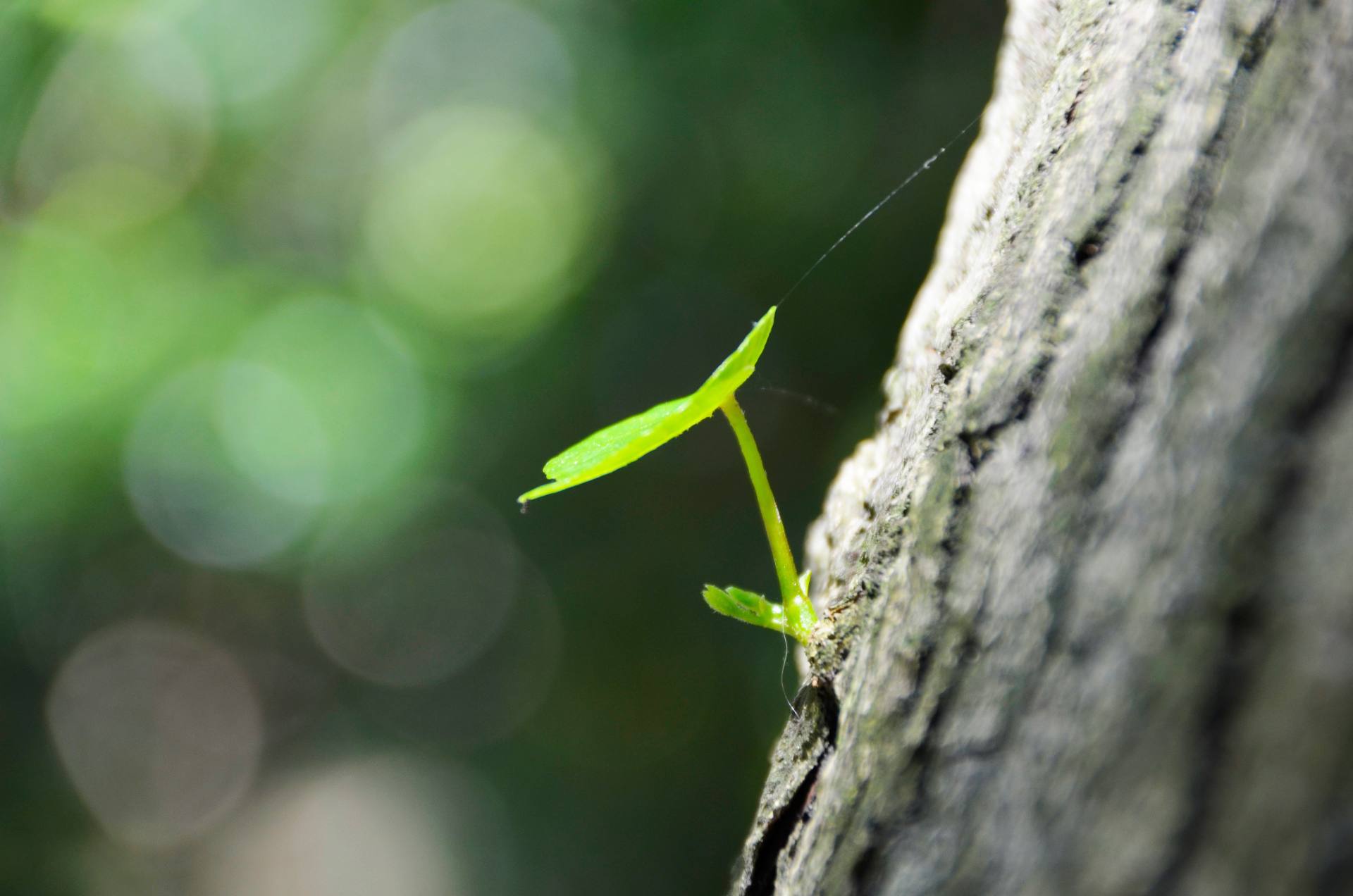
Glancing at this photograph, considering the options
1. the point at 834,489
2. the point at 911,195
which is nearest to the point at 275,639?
the point at 911,195

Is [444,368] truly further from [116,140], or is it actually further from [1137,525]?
[1137,525]

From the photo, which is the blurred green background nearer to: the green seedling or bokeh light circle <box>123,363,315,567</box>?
bokeh light circle <box>123,363,315,567</box>

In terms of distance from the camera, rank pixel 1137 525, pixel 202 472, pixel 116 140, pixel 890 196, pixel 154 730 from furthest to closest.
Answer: pixel 154 730, pixel 116 140, pixel 202 472, pixel 890 196, pixel 1137 525

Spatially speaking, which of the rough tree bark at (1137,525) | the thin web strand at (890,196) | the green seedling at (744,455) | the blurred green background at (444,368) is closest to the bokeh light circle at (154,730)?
the blurred green background at (444,368)

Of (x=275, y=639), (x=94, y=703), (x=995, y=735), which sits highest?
(x=995, y=735)

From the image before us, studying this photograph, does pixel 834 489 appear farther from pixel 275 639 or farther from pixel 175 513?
pixel 275 639

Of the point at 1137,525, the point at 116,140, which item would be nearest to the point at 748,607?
the point at 1137,525
